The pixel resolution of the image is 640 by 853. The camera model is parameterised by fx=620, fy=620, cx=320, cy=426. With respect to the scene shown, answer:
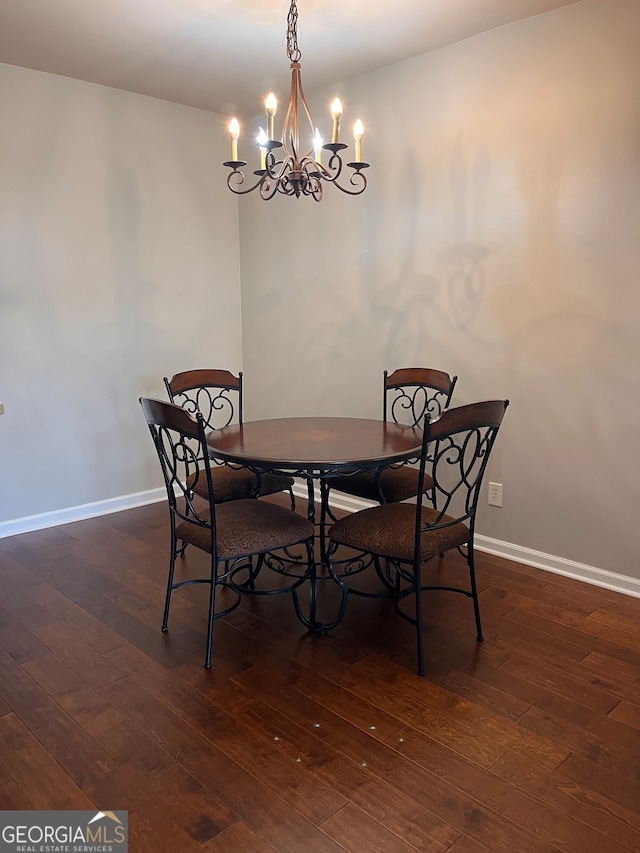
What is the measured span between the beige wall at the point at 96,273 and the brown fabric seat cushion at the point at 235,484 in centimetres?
116

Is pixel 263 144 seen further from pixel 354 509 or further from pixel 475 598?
pixel 354 509

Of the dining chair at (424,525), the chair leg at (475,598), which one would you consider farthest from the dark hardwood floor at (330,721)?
the dining chair at (424,525)

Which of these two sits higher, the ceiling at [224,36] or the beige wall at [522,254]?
the ceiling at [224,36]

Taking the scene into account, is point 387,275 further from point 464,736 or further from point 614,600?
point 464,736

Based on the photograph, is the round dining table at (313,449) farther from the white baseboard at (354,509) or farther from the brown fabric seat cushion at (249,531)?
the white baseboard at (354,509)

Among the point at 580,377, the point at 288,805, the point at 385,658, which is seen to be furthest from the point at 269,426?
the point at 288,805

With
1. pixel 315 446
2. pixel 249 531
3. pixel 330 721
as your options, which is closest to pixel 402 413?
pixel 315 446

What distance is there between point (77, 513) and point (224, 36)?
2.65 metres

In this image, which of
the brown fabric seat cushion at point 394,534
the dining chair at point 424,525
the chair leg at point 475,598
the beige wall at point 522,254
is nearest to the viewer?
the dining chair at point 424,525

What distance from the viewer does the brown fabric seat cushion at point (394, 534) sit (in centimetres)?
217

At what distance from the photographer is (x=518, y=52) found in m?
2.75

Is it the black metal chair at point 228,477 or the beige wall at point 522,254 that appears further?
the black metal chair at point 228,477

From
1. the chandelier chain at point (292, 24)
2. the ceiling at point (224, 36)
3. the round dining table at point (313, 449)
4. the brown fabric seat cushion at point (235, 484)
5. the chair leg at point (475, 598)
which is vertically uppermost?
the ceiling at point (224, 36)

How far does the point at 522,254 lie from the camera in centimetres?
284
